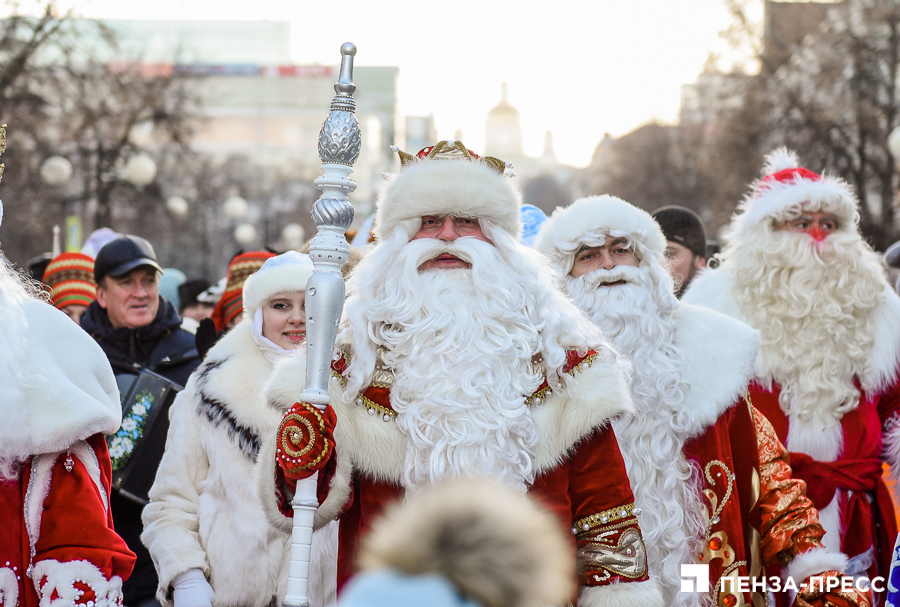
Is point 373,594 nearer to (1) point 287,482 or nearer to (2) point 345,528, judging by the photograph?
(1) point 287,482

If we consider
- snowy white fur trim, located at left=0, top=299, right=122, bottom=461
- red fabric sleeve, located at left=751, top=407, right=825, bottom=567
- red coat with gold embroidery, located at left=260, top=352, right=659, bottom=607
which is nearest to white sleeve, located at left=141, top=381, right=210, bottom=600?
red coat with gold embroidery, located at left=260, top=352, right=659, bottom=607

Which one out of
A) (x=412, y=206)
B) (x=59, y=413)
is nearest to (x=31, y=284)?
(x=59, y=413)

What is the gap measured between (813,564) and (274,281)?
2610 millimetres

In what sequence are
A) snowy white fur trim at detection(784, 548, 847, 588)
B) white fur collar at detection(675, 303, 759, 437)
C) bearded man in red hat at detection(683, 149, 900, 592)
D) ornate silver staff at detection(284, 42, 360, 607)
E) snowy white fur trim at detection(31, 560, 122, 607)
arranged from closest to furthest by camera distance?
snowy white fur trim at detection(31, 560, 122, 607) → ornate silver staff at detection(284, 42, 360, 607) → snowy white fur trim at detection(784, 548, 847, 588) → white fur collar at detection(675, 303, 759, 437) → bearded man in red hat at detection(683, 149, 900, 592)

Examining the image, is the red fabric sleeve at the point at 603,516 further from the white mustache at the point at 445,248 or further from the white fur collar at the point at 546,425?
the white mustache at the point at 445,248

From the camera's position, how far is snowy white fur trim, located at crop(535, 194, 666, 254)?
4.58 meters

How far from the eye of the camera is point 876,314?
18.0 ft

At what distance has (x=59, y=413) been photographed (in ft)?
9.96

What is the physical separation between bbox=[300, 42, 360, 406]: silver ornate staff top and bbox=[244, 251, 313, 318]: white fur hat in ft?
4.92

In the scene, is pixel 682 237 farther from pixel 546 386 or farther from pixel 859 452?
pixel 546 386

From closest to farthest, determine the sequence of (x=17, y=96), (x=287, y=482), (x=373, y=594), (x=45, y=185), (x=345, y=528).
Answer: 1. (x=373, y=594)
2. (x=287, y=482)
3. (x=345, y=528)
4. (x=17, y=96)
5. (x=45, y=185)

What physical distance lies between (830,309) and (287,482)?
3326mm

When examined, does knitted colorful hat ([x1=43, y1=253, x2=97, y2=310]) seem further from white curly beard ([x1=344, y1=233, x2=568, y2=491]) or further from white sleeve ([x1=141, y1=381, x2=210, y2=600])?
white curly beard ([x1=344, y1=233, x2=568, y2=491])

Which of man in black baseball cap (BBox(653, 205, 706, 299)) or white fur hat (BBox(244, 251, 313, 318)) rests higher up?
man in black baseball cap (BBox(653, 205, 706, 299))
